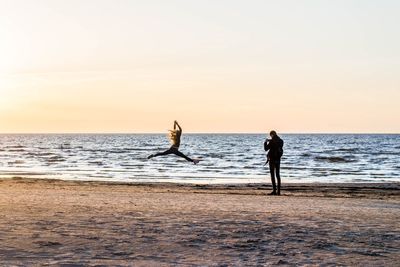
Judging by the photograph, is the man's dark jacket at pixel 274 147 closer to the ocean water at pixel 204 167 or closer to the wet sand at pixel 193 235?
the wet sand at pixel 193 235

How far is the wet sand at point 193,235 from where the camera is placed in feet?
24.8

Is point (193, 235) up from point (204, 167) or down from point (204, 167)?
up

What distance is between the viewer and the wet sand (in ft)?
24.8

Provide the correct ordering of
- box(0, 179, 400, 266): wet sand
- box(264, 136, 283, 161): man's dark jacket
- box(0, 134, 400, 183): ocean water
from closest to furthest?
box(0, 179, 400, 266): wet sand → box(264, 136, 283, 161): man's dark jacket → box(0, 134, 400, 183): ocean water

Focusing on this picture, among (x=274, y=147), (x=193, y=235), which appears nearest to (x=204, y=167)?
(x=274, y=147)

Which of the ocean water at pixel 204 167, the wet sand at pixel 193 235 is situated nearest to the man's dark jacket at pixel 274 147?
the wet sand at pixel 193 235

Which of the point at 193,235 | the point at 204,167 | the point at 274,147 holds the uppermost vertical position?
the point at 274,147

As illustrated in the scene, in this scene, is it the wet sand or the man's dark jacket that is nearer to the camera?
the wet sand

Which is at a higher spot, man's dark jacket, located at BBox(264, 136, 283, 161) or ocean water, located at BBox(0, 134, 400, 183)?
man's dark jacket, located at BBox(264, 136, 283, 161)

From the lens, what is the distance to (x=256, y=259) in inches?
296

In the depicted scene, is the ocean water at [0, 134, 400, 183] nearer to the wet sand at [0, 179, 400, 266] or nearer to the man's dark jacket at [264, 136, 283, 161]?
the man's dark jacket at [264, 136, 283, 161]

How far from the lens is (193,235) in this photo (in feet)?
30.2

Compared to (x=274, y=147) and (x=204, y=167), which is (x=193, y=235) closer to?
(x=274, y=147)

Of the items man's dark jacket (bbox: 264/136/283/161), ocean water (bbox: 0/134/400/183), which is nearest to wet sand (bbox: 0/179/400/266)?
man's dark jacket (bbox: 264/136/283/161)
